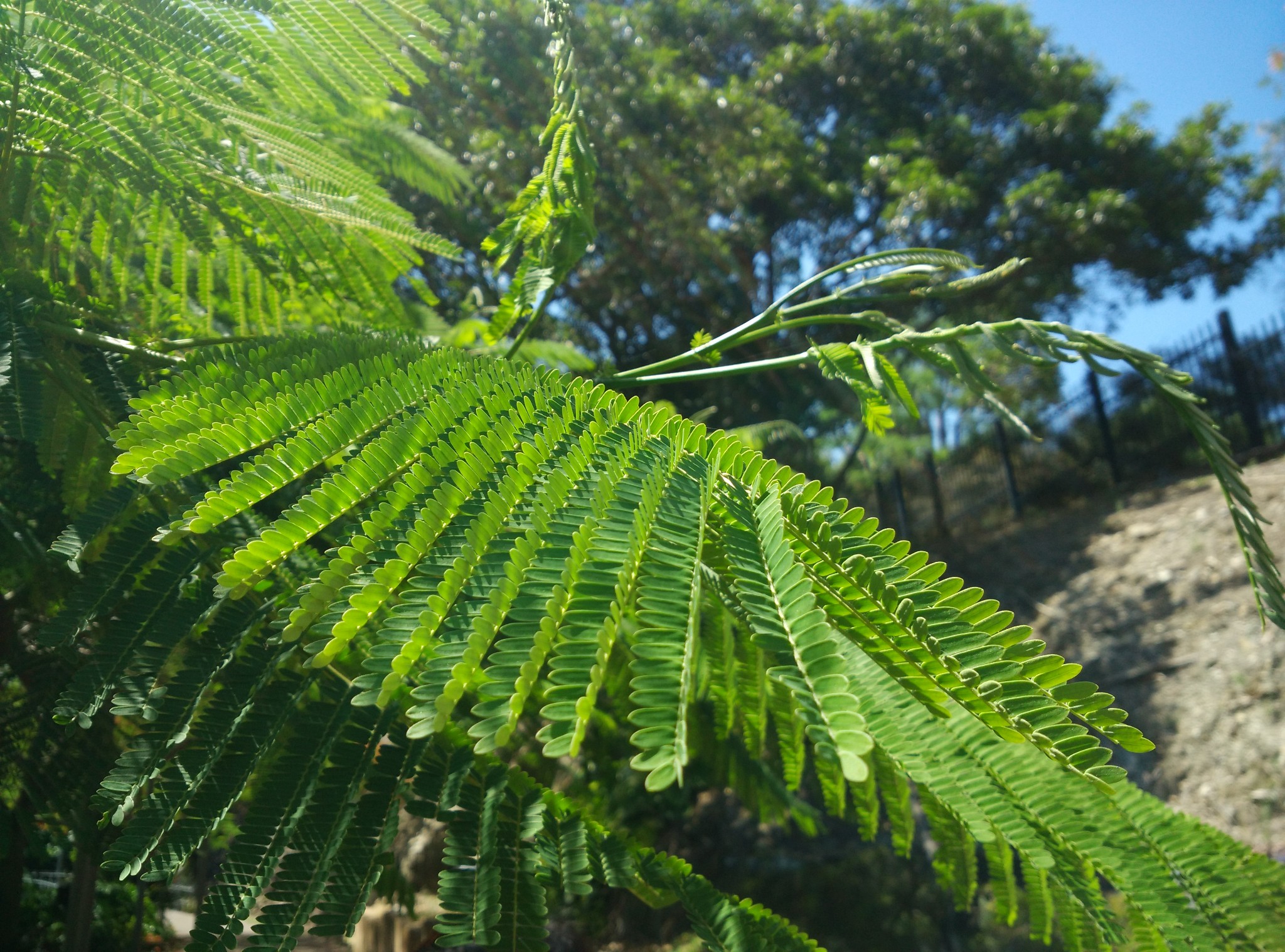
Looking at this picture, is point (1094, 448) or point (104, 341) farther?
point (1094, 448)

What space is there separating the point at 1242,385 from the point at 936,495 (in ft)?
14.4

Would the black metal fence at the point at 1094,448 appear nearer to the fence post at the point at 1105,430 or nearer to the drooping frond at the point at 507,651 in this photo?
the fence post at the point at 1105,430

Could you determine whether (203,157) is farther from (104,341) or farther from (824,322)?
(824,322)

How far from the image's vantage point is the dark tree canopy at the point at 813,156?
810cm

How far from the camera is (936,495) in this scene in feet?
43.9

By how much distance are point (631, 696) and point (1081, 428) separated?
13520mm

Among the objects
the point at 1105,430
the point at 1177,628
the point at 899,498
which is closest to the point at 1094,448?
the point at 1105,430

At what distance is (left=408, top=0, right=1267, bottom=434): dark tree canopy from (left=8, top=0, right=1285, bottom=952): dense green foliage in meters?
5.72

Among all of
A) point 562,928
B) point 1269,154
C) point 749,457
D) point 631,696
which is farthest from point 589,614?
point 1269,154

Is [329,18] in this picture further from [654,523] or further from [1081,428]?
[1081,428]

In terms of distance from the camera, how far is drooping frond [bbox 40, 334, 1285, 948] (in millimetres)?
707

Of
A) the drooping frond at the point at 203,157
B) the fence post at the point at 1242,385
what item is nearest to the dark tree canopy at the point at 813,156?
the fence post at the point at 1242,385

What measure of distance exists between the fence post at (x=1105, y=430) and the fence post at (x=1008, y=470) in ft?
4.25

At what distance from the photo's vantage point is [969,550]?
11.9 m
